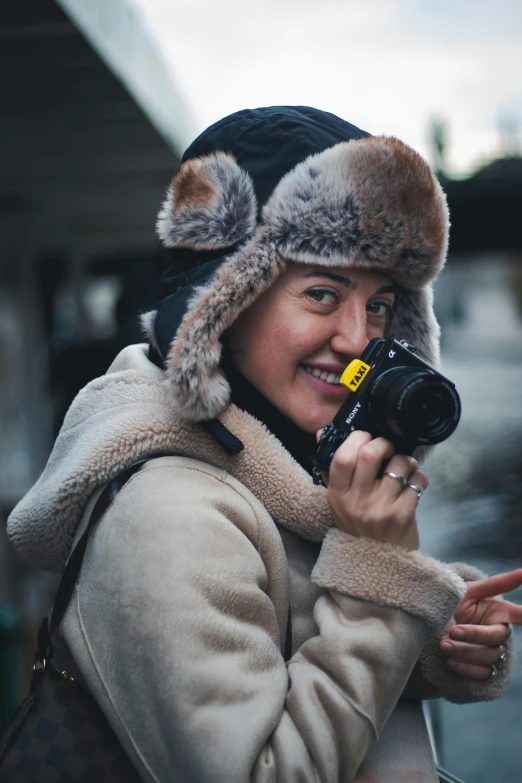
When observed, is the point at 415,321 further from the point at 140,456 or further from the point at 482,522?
the point at 482,522

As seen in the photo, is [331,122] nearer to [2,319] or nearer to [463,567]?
[463,567]

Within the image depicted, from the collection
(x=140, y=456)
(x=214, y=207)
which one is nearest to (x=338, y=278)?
(x=214, y=207)

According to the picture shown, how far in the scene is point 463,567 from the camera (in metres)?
1.88

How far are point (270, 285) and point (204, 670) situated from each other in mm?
726

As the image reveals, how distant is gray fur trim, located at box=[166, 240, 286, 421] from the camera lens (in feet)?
0.95

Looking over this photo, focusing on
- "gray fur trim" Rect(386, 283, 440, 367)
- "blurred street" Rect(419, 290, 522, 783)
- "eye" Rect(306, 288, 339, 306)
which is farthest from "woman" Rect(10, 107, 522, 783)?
"blurred street" Rect(419, 290, 522, 783)

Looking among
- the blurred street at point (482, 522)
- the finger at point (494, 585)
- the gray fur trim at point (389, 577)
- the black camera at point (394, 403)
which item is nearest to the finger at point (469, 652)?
the finger at point (494, 585)

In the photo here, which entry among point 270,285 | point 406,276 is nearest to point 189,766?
point 270,285

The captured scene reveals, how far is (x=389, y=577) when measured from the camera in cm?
138

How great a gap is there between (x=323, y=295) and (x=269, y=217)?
0.19 meters

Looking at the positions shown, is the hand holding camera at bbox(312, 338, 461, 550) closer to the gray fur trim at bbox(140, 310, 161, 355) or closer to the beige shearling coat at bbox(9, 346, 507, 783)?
the beige shearling coat at bbox(9, 346, 507, 783)

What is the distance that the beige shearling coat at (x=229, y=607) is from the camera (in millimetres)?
1226

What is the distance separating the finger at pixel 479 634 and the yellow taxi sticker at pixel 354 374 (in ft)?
1.95

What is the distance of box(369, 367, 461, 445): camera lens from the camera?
1.40 meters
